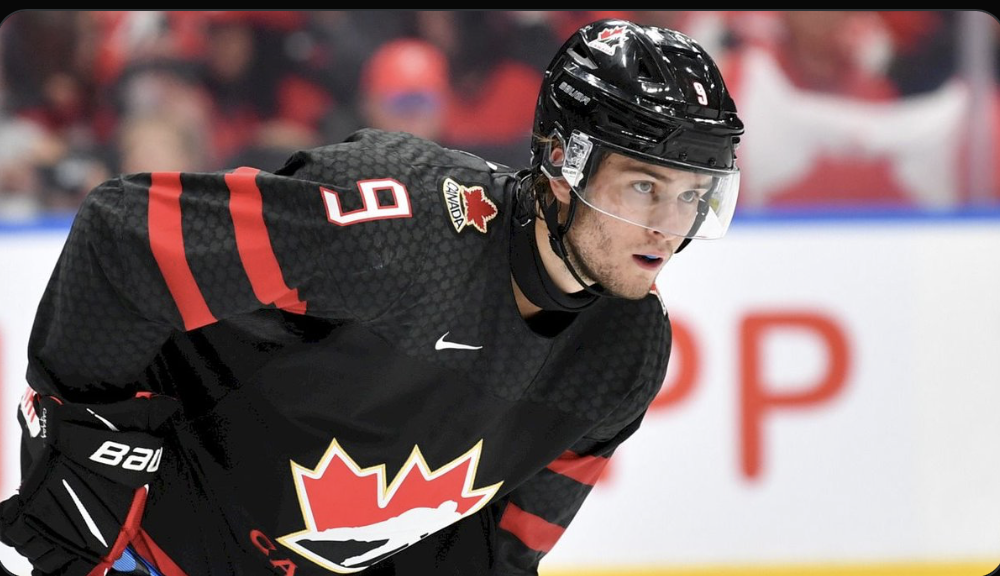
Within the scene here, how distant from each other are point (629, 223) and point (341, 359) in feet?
1.57

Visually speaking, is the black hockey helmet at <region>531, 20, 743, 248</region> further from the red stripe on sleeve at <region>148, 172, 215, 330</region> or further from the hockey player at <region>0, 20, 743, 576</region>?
the red stripe on sleeve at <region>148, 172, 215, 330</region>

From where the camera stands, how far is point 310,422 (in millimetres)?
2025

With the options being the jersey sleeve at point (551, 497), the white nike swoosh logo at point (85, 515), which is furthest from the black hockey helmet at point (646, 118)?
the white nike swoosh logo at point (85, 515)

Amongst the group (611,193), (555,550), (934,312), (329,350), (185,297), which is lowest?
(555,550)

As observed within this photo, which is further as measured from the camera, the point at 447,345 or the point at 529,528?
the point at 529,528

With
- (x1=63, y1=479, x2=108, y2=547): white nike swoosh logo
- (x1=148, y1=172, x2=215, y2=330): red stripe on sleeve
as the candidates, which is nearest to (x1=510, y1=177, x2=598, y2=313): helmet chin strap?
(x1=148, y1=172, x2=215, y2=330): red stripe on sleeve

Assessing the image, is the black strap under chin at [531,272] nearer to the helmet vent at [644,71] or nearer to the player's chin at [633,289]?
the player's chin at [633,289]

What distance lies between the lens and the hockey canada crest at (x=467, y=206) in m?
1.92

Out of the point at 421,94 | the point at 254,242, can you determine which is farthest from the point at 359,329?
the point at 421,94

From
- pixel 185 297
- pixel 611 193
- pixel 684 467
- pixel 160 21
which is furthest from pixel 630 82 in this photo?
pixel 160 21

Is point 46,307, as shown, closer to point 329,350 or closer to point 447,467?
point 329,350

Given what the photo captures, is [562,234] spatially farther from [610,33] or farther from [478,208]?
[610,33]

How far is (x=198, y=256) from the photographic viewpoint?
1.78 m
